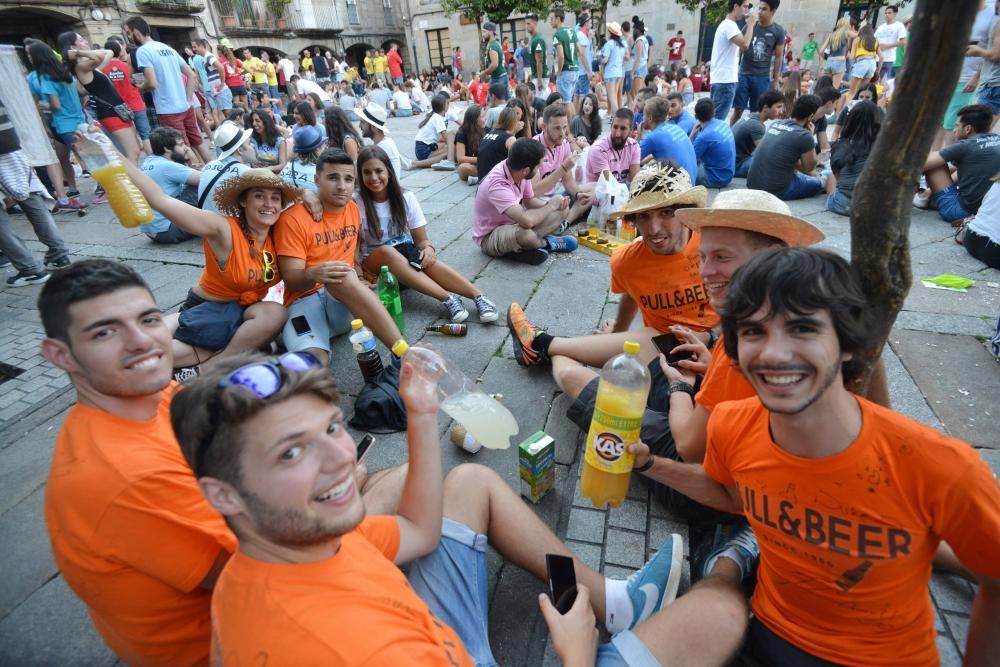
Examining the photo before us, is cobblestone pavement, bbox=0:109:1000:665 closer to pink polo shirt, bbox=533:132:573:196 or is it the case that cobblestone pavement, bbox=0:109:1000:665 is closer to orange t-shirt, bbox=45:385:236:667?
orange t-shirt, bbox=45:385:236:667

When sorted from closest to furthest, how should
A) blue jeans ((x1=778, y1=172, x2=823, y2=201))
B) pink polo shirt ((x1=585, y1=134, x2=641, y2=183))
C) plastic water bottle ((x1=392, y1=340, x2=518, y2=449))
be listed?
1. plastic water bottle ((x1=392, y1=340, x2=518, y2=449))
2. pink polo shirt ((x1=585, y1=134, x2=641, y2=183))
3. blue jeans ((x1=778, y1=172, x2=823, y2=201))

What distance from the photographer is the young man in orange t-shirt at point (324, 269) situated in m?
3.48

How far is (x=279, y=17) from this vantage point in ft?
90.1

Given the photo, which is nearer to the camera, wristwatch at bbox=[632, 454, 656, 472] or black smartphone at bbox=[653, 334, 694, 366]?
wristwatch at bbox=[632, 454, 656, 472]

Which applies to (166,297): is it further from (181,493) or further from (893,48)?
(893,48)

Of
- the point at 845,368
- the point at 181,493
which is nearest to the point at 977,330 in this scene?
the point at 845,368

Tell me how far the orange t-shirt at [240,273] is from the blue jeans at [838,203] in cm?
638

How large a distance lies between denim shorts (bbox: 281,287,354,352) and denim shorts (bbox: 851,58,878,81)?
13.0 meters

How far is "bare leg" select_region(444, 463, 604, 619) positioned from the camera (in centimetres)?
197

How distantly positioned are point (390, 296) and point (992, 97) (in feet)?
26.5

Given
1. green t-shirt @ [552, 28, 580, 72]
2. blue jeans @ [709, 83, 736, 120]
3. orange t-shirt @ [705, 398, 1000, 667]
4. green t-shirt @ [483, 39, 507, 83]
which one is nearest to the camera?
orange t-shirt @ [705, 398, 1000, 667]

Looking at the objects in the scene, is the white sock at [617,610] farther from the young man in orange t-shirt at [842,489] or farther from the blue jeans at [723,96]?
the blue jeans at [723,96]

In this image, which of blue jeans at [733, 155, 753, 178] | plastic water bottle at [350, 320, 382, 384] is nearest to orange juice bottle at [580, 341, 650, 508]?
plastic water bottle at [350, 320, 382, 384]

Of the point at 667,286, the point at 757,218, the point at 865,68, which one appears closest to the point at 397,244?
the point at 667,286
